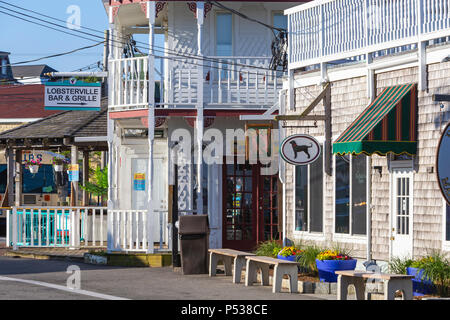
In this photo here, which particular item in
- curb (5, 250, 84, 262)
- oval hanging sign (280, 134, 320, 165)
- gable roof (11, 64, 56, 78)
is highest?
gable roof (11, 64, 56, 78)

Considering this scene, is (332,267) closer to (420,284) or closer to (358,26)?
(420,284)

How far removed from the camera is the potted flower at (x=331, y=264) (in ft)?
52.4

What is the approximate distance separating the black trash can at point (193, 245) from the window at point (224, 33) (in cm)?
655

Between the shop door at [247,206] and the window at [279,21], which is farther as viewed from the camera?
the window at [279,21]

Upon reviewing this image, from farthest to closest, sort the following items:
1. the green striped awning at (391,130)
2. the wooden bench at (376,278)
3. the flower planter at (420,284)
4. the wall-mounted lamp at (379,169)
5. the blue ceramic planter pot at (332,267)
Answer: the wall-mounted lamp at (379,169) < the blue ceramic planter pot at (332,267) < the green striped awning at (391,130) < the flower planter at (420,284) < the wooden bench at (376,278)

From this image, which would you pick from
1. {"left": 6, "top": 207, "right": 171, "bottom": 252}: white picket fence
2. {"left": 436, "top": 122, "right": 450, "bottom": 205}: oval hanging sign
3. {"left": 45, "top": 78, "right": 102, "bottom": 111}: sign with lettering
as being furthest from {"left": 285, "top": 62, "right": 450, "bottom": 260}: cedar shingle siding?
{"left": 45, "top": 78, "right": 102, "bottom": 111}: sign with lettering

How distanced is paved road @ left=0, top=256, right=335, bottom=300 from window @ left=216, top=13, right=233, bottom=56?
Answer: 648 centimetres

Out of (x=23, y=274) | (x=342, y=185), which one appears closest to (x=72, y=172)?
(x=23, y=274)

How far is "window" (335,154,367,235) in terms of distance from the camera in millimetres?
17312

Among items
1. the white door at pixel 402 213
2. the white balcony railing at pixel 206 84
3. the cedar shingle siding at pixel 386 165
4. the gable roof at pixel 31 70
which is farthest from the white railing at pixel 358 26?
the gable roof at pixel 31 70

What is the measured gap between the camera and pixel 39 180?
43.2m

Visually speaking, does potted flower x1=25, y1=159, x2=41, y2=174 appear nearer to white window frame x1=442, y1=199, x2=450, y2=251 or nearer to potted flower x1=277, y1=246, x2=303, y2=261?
potted flower x1=277, y1=246, x2=303, y2=261

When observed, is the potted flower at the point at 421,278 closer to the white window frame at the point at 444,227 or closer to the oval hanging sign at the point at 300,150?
the white window frame at the point at 444,227

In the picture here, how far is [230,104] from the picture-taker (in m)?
22.5
